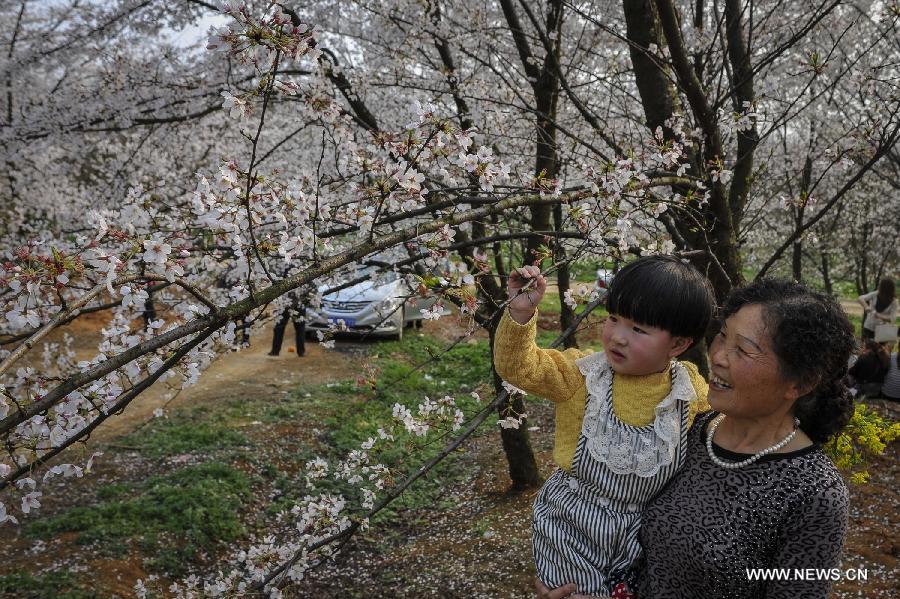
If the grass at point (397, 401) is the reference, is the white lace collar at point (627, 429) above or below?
above

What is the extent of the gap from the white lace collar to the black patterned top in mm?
100

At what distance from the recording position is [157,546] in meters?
5.01

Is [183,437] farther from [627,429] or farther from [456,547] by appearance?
[627,429]

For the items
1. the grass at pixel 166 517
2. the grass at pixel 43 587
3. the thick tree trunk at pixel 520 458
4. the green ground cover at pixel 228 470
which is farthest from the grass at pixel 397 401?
the grass at pixel 43 587

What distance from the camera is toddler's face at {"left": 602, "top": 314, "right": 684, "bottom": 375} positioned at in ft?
5.11

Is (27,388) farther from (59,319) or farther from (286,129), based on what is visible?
(286,129)

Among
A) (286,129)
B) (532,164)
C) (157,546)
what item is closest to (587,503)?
(157,546)

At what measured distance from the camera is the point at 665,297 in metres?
1.52

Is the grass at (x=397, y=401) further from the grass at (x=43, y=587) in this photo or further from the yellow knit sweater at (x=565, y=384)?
the yellow knit sweater at (x=565, y=384)

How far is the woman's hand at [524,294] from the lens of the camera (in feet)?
5.17

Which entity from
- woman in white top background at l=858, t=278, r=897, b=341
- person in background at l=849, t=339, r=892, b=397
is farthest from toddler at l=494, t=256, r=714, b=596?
woman in white top background at l=858, t=278, r=897, b=341

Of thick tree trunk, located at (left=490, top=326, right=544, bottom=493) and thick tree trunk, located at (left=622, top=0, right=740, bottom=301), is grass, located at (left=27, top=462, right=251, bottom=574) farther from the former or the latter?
thick tree trunk, located at (left=622, top=0, right=740, bottom=301)

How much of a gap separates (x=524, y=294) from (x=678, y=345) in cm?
43

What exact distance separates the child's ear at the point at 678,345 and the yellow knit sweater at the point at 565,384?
7 centimetres
